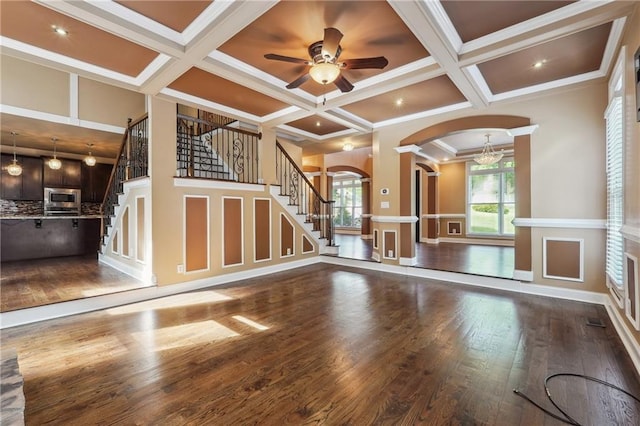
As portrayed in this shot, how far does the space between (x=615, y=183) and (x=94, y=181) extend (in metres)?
10.4

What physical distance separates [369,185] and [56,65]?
893 cm

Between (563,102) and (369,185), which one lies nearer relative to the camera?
(563,102)

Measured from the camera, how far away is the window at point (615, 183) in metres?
3.00

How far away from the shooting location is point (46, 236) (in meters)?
6.36

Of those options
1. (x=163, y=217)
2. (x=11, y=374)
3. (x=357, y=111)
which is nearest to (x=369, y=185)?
(x=357, y=111)

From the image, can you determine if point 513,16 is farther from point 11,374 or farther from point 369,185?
point 369,185

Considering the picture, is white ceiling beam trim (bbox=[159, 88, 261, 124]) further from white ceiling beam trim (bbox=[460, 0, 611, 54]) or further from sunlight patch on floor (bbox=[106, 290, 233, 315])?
white ceiling beam trim (bbox=[460, 0, 611, 54])

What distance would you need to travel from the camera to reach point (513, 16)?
8.68 feet

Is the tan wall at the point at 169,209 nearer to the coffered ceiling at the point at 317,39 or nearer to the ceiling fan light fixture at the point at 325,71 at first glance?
the coffered ceiling at the point at 317,39

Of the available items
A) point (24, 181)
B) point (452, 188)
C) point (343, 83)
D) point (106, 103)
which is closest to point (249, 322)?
point (343, 83)

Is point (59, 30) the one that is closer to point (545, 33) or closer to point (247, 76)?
point (247, 76)

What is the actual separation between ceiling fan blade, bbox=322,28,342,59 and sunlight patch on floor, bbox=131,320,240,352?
9.65 feet

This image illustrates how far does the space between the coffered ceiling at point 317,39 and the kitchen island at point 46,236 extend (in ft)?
15.3

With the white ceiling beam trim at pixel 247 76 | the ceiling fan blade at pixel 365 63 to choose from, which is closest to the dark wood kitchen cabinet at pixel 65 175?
the white ceiling beam trim at pixel 247 76
